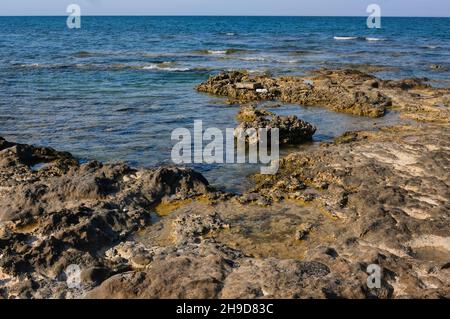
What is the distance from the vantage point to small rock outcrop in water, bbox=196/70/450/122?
22.4 meters

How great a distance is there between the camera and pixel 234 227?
33.9 ft

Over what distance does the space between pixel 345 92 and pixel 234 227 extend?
16690 mm

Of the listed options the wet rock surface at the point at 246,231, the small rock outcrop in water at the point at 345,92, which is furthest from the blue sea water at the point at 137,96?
the wet rock surface at the point at 246,231

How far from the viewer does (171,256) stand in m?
8.81

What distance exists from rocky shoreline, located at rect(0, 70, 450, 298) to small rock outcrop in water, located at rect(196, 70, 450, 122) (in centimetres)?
723

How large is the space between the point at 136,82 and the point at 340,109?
559 inches

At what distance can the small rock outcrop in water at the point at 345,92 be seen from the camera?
22.4 m

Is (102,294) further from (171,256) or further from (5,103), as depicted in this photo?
(5,103)

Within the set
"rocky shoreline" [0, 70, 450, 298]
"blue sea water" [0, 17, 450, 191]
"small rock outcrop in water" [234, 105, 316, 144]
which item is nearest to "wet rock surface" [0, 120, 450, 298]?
"rocky shoreline" [0, 70, 450, 298]

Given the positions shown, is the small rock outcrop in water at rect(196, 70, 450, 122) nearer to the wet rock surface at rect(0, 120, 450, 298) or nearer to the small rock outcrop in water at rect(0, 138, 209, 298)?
the wet rock surface at rect(0, 120, 450, 298)

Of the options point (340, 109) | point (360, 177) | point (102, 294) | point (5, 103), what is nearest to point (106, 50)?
point (5, 103)

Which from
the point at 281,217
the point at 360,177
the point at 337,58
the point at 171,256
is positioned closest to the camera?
the point at 171,256
